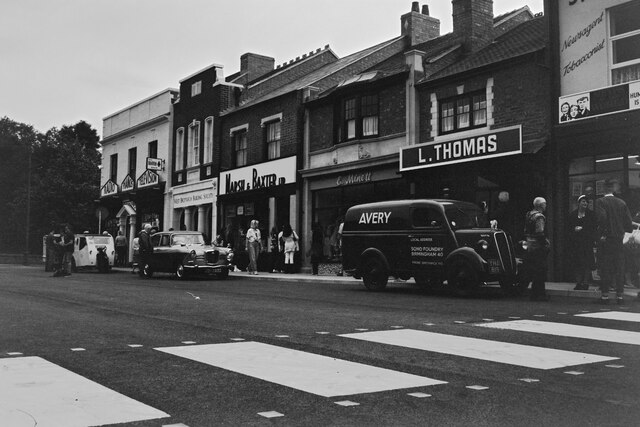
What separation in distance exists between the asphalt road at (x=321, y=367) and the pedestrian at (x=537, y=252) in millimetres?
1940

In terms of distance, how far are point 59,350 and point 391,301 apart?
6623 mm

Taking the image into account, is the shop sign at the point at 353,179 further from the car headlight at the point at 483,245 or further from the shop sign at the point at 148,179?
the shop sign at the point at 148,179

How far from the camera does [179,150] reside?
115ft

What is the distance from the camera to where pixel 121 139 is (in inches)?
1587

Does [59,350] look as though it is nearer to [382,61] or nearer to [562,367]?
[562,367]

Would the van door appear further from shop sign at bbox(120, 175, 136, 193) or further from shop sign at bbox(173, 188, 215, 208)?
shop sign at bbox(120, 175, 136, 193)

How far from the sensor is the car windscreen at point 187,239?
70.5 ft

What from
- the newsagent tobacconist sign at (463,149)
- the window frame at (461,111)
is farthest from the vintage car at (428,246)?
the window frame at (461,111)

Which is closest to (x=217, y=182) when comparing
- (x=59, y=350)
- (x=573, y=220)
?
(x=573, y=220)

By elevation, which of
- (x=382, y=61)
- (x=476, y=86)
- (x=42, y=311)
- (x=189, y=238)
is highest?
(x=382, y=61)

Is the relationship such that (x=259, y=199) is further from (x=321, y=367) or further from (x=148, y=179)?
(x=321, y=367)

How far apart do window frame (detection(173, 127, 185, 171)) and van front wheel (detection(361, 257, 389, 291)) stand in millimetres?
22291

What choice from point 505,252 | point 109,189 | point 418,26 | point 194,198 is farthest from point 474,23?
point 109,189

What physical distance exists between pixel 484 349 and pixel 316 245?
57.5 feet
